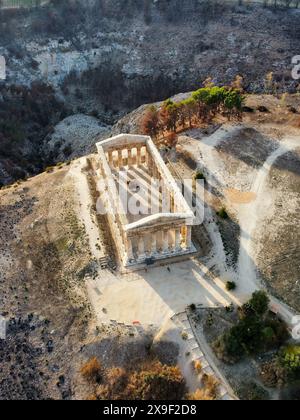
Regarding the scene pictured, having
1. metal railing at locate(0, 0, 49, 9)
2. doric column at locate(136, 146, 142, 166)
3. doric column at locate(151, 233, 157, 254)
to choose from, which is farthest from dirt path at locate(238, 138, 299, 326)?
metal railing at locate(0, 0, 49, 9)

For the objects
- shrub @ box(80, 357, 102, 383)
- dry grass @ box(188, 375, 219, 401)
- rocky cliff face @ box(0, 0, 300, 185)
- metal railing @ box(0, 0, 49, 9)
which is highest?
metal railing @ box(0, 0, 49, 9)

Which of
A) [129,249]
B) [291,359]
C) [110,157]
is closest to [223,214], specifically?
[129,249]

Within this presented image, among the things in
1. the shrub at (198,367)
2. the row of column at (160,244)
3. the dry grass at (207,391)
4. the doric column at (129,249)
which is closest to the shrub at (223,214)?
the row of column at (160,244)

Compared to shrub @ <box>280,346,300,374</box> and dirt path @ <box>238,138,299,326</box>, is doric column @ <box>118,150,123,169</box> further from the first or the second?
shrub @ <box>280,346,300,374</box>

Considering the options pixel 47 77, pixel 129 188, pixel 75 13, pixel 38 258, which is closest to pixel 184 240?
pixel 129 188

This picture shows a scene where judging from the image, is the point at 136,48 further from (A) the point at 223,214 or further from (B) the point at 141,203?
(A) the point at 223,214

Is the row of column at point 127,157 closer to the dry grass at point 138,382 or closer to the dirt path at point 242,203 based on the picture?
the dirt path at point 242,203
